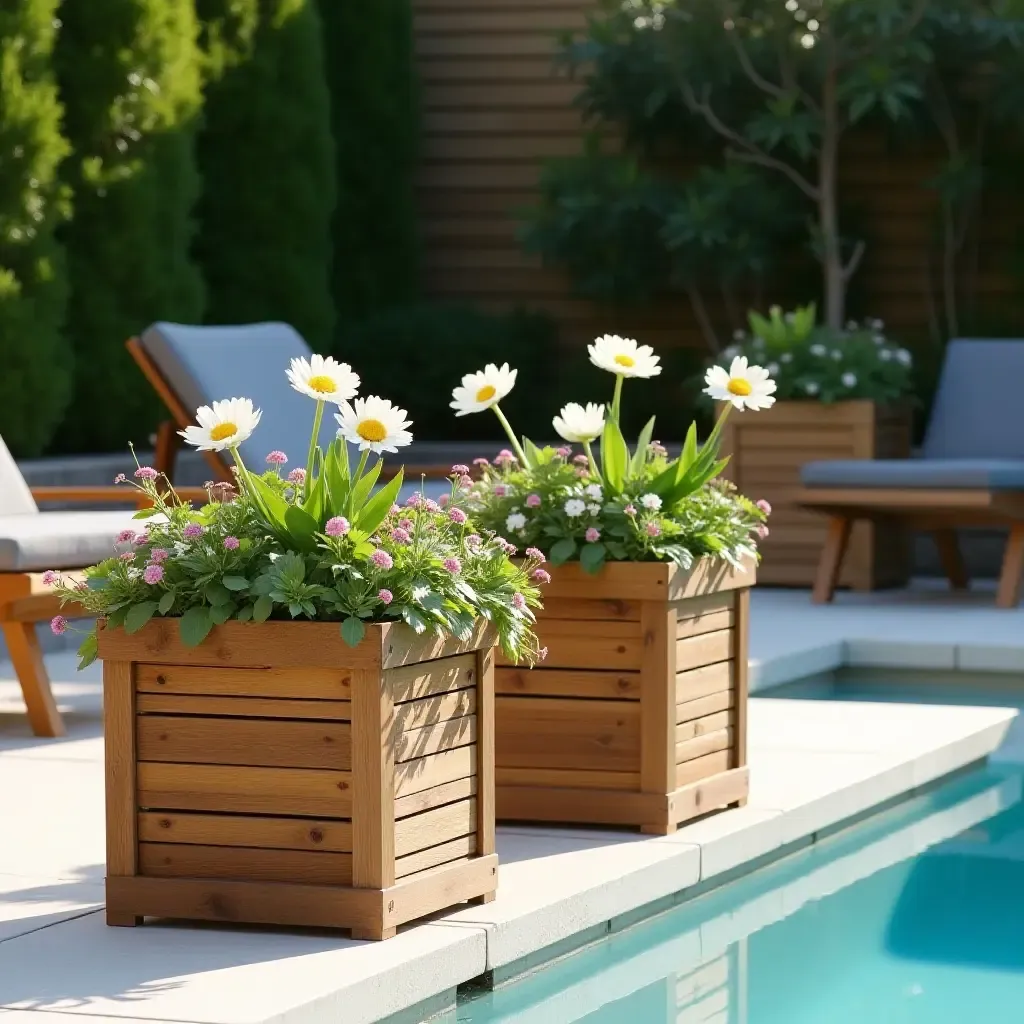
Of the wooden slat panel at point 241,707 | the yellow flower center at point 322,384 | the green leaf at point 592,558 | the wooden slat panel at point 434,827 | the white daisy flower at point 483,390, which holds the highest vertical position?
the yellow flower center at point 322,384

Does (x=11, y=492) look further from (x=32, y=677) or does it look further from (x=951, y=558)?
(x=951, y=558)

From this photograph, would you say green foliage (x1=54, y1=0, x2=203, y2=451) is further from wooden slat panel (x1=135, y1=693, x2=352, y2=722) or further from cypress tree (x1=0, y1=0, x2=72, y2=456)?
wooden slat panel (x1=135, y1=693, x2=352, y2=722)

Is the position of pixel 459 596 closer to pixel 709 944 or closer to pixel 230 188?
pixel 709 944

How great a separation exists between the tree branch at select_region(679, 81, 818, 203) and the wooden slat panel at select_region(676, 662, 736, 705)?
18.2ft

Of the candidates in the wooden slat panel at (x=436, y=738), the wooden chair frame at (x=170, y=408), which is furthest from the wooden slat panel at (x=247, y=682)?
the wooden chair frame at (x=170, y=408)

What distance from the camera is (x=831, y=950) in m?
3.49

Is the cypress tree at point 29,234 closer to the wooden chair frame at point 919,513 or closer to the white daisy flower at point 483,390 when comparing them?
the wooden chair frame at point 919,513

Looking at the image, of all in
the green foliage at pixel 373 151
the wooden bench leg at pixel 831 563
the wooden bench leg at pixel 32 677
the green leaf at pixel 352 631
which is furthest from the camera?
the green foliage at pixel 373 151

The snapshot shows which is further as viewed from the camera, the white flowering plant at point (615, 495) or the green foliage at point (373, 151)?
the green foliage at point (373, 151)

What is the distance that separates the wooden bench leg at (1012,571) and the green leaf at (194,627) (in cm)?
494

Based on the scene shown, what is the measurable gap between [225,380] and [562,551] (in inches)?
109

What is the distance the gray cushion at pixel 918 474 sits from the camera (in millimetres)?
7270

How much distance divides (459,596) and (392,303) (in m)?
7.37

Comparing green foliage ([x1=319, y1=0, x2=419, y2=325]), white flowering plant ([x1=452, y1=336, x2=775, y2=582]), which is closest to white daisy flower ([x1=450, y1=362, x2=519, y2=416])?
white flowering plant ([x1=452, y1=336, x2=775, y2=582])
